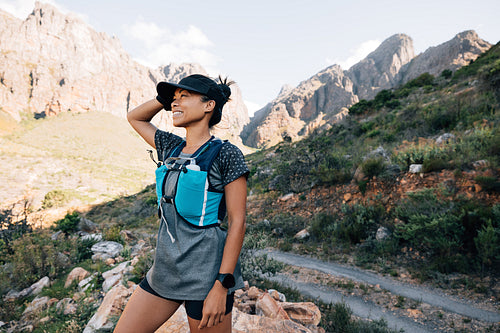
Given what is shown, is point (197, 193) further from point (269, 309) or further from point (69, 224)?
point (69, 224)

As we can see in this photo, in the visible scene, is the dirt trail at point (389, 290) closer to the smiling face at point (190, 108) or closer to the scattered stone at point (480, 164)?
the scattered stone at point (480, 164)

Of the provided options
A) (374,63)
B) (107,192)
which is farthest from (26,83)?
(374,63)

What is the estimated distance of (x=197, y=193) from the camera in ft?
3.95

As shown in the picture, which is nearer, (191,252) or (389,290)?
(191,252)

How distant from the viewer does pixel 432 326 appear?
365cm

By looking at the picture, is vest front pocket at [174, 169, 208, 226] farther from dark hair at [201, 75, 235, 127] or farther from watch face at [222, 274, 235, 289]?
dark hair at [201, 75, 235, 127]

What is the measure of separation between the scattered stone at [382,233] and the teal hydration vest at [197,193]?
652 centimetres

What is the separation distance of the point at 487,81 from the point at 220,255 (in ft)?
54.9

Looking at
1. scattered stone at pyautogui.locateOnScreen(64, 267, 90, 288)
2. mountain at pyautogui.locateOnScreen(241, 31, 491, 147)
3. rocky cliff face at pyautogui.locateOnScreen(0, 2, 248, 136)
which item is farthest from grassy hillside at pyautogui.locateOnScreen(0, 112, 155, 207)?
mountain at pyautogui.locateOnScreen(241, 31, 491, 147)

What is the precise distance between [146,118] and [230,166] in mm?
978

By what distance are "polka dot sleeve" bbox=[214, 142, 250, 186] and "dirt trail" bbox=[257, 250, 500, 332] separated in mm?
4219

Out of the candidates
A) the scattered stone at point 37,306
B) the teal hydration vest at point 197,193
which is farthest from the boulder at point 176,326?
the scattered stone at point 37,306

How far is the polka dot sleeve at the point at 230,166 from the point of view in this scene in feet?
4.00

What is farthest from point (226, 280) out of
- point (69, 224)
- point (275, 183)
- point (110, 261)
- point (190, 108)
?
point (69, 224)
